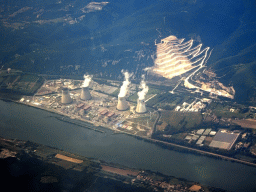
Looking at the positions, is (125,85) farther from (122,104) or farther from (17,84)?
(17,84)

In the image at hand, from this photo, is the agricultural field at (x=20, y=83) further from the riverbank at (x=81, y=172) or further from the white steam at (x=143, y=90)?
the riverbank at (x=81, y=172)

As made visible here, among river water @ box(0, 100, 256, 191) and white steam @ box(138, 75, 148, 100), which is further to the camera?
white steam @ box(138, 75, 148, 100)

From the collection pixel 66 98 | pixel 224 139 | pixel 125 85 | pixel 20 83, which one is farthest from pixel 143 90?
pixel 20 83

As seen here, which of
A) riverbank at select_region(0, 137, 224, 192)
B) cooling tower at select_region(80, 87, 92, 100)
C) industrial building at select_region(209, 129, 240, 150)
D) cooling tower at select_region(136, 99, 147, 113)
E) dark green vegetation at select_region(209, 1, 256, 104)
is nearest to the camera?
riverbank at select_region(0, 137, 224, 192)

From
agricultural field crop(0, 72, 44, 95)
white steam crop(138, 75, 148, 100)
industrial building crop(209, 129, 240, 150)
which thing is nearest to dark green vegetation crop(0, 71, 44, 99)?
agricultural field crop(0, 72, 44, 95)

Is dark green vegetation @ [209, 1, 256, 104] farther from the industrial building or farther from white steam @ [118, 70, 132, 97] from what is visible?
white steam @ [118, 70, 132, 97]

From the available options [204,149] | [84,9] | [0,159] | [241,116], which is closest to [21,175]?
[0,159]

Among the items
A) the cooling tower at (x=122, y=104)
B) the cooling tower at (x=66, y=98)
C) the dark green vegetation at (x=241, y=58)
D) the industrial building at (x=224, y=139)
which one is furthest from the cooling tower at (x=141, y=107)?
the dark green vegetation at (x=241, y=58)

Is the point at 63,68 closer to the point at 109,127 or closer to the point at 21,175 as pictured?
the point at 109,127
